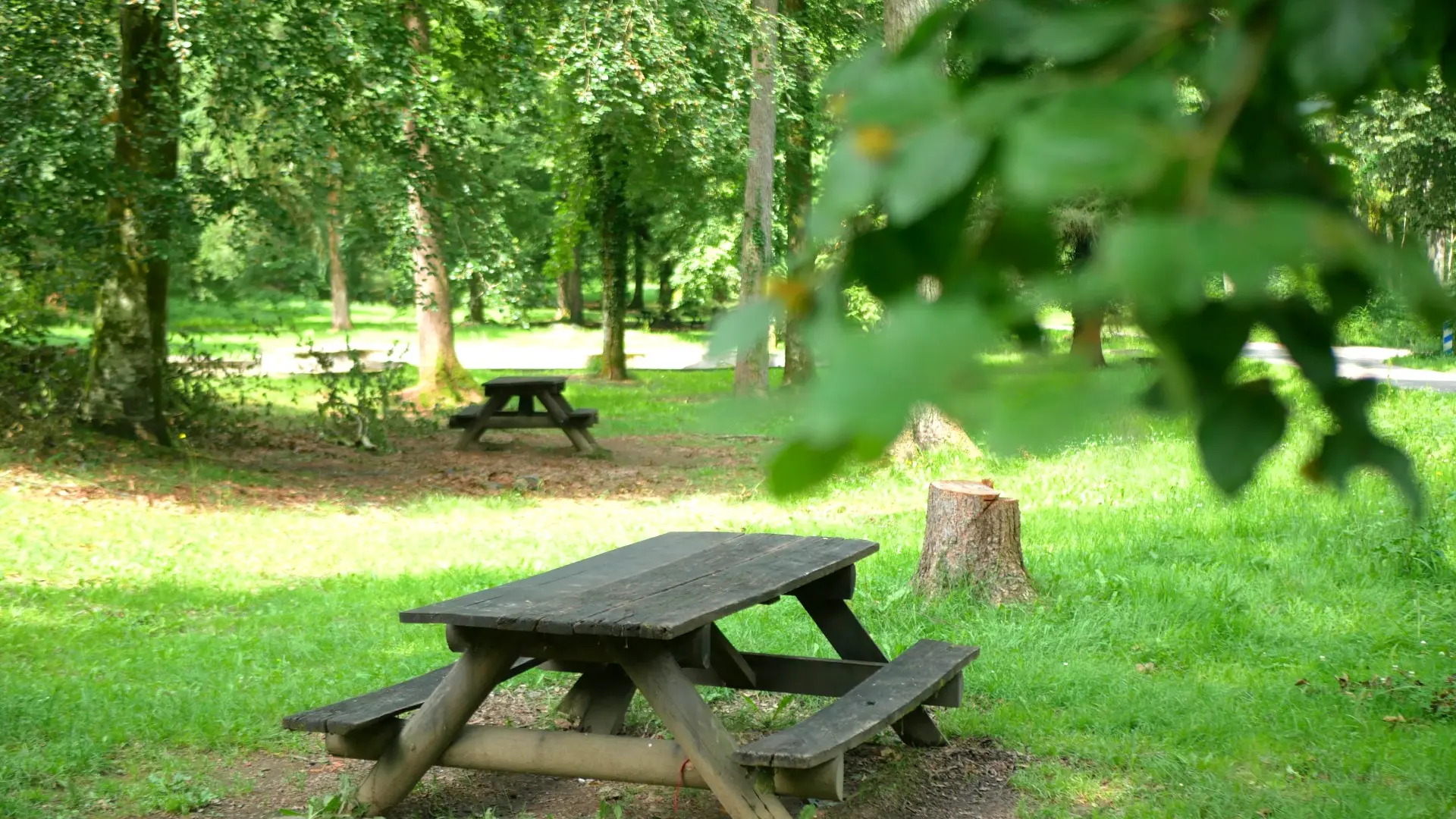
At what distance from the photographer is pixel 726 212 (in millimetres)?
26656

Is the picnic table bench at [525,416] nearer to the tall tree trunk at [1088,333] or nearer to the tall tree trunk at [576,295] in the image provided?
the tall tree trunk at [1088,333]

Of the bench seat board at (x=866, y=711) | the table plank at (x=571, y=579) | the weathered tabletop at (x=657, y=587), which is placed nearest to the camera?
the bench seat board at (x=866, y=711)

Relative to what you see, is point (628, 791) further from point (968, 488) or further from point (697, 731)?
point (968, 488)

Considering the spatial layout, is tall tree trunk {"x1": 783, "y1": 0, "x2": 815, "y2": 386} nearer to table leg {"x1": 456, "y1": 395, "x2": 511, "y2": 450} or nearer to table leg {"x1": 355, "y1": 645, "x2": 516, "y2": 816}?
table leg {"x1": 456, "y1": 395, "x2": 511, "y2": 450}

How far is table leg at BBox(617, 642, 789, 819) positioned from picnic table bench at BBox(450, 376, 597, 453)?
1095 centimetres

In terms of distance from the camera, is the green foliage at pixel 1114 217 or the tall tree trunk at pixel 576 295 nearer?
the green foliage at pixel 1114 217

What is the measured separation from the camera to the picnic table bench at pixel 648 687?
13.3 feet

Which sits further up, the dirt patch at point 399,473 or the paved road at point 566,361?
the paved road at point 566,361

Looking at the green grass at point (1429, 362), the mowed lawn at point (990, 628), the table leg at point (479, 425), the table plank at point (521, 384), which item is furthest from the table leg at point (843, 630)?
the green grass at point (1429, 362)

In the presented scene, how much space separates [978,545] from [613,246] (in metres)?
18.3

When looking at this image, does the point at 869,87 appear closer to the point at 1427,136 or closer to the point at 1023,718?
the point at 1023,718

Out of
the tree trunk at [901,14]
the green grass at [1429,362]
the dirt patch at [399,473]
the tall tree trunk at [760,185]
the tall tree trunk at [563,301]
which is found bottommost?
the dirt patch at [399,473]

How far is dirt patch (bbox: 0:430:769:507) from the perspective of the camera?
10.9m

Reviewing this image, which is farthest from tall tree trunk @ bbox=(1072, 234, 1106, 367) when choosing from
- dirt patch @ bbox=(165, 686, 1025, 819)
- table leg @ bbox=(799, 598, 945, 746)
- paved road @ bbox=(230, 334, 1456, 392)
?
Answer: paved road @ bbox=(230, 334, 1456, 392)
